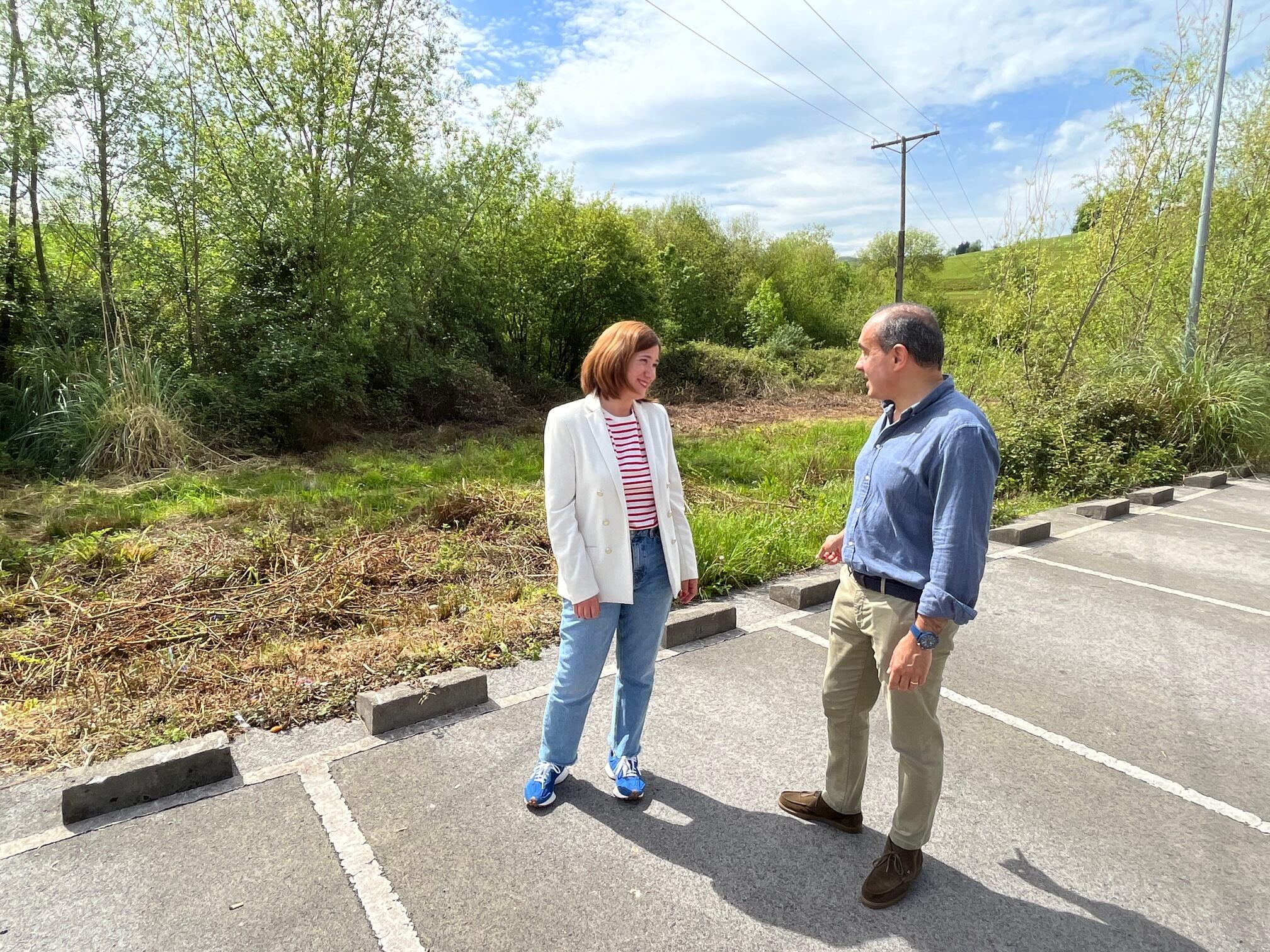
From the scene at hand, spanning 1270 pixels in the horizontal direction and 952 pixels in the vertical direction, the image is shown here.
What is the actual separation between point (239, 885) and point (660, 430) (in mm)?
2077

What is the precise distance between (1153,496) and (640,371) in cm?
822

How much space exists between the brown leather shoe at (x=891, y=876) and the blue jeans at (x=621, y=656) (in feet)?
3.17

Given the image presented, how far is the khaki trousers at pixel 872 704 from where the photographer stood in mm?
2238

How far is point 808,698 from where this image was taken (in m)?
3.71

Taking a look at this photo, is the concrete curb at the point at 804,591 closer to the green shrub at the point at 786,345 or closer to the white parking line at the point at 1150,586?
the white parking line at the point at 1150,586

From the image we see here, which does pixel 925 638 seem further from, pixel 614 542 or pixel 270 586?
pixel 270 586

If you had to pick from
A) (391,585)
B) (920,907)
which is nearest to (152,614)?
(391,585)

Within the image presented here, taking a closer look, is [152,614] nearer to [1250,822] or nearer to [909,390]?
[909,390]

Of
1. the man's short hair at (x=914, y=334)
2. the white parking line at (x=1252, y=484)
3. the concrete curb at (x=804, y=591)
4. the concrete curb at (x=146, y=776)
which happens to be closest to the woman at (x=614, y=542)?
the man's short hair at (x=914, y=334)

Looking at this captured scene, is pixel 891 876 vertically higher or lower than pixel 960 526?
lower

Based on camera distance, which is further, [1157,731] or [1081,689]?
[1081,689]

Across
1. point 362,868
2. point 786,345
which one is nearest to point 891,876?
point 362,868

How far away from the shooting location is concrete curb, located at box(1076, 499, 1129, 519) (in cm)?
770

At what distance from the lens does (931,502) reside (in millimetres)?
2189
